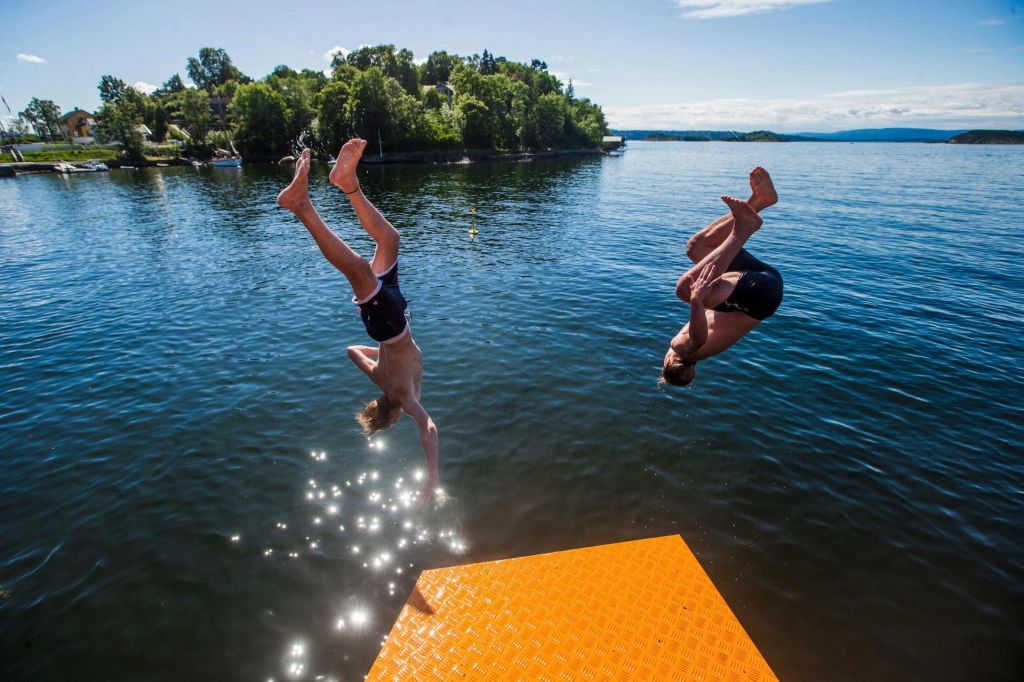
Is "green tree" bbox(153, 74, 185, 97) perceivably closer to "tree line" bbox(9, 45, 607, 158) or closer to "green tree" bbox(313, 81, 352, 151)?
"tree line" bbox(9, 45, 607, 158)

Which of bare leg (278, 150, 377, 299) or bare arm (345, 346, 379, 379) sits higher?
bare leg (278, 150, 377, 299)

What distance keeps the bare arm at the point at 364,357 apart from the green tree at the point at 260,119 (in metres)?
101

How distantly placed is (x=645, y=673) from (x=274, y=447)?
27.4 ft

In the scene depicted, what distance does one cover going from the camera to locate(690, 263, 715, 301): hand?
5.96 metres

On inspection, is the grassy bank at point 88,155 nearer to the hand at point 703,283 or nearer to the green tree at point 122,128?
the green tree at point 122,128

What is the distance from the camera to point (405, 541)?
8.02 meters

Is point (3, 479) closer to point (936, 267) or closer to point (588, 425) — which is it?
point (588, 425)

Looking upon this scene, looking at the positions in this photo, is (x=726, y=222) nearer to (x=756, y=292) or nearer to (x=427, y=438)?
(x=756, y=292)

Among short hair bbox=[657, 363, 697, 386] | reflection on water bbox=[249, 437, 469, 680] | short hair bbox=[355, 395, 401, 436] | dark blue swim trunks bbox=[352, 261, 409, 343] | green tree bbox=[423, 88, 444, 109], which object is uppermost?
green tree bbox=[423, 88, 444, 109]

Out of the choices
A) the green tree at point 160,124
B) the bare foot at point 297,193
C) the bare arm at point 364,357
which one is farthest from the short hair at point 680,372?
the green tree at point 160,124

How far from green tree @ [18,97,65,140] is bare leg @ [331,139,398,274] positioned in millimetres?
166359

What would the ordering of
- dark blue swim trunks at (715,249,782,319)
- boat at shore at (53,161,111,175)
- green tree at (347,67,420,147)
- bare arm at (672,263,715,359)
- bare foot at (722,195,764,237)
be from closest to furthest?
bare foot at (722,195,764,237) < bare arm at (672,263,715,359) < dark blue swim trunks at (715,249,782,319) < boat at shore at (53,161,111,175) < green tree at (347,67,420,147)

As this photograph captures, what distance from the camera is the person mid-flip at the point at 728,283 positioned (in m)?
5.91

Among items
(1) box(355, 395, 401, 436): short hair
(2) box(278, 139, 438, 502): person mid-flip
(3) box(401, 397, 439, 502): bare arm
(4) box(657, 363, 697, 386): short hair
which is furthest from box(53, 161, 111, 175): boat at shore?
(4) box(657, 363, 697, 386): short hair
